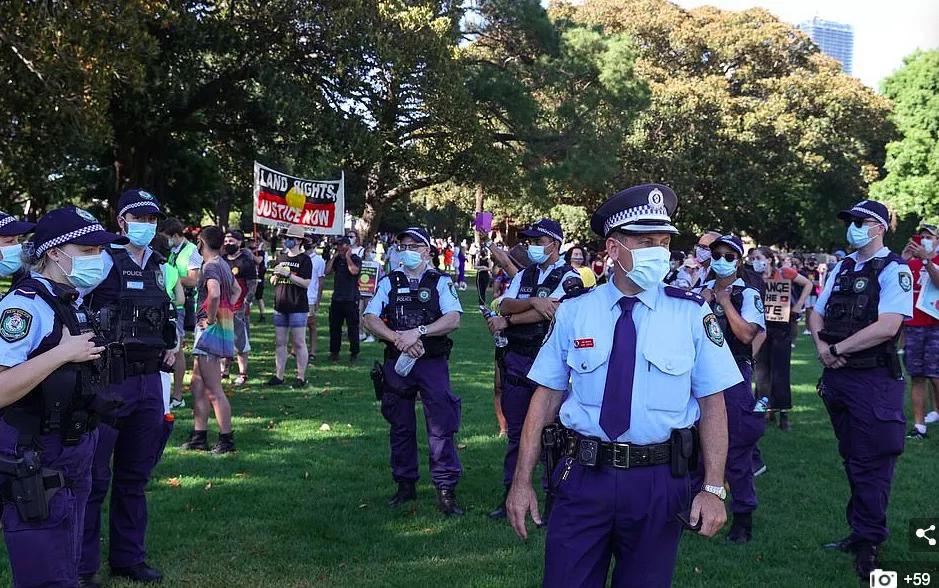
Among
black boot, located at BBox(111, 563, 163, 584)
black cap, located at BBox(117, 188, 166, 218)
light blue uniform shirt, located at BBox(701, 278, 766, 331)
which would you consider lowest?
black boot, located at BBox(111, 563, 163, 584)

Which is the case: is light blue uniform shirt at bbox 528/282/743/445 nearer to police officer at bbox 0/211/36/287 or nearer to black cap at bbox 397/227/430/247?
black cap at bbox 397/227/430/247

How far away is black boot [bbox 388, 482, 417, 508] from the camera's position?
7137 mm

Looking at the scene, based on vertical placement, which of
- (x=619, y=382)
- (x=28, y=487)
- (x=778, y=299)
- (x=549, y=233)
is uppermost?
(x=549, y=233)

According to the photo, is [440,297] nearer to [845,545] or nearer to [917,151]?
[845,545]

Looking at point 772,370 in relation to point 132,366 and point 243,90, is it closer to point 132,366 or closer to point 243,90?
point 132,366

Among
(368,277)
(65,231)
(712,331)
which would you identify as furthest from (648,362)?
(368,277)

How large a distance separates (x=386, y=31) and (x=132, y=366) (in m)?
14.5

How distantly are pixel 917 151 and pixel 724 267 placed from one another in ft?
150

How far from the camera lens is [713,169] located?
41.7m

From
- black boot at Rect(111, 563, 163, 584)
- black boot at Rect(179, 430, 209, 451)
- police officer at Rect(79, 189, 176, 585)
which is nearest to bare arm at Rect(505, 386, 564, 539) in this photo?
police officer at Rect(79, 189, 176, 585)

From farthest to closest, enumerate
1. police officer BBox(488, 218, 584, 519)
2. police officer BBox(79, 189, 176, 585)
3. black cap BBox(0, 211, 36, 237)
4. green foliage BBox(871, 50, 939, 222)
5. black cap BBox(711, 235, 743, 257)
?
green foliage BBox(871, 50, 939, 222) < police officer BBox(488, 218, 584, 519) < black cap BBox(711, 235, 743, 257) < black cap BBox(0, 211, 36, 237) < police officer BBox(79, 189, 176, 585)

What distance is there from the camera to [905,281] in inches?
225

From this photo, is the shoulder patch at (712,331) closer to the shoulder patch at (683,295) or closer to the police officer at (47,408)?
the shoulder patch at (683,295)

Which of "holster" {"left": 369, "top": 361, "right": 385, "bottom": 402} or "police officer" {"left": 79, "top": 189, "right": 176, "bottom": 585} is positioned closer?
"police officer" {"left": 79, "top": 189, "right": 176, "bottom": 585}
